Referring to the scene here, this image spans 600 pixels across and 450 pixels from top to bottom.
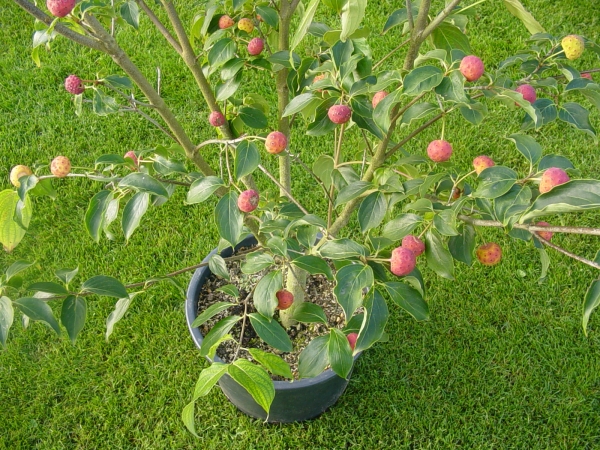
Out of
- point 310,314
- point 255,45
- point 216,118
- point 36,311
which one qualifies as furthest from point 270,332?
point 255,45

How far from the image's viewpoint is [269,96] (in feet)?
9.96

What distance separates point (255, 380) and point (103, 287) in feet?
1.23

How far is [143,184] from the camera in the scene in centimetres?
114

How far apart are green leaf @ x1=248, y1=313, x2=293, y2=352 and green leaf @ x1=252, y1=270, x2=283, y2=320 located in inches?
0.7

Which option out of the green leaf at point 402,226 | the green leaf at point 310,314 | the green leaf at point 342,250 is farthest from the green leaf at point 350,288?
the green leaf at point 310,314

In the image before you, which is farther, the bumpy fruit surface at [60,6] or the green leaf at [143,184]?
the green leaf at [143,184]

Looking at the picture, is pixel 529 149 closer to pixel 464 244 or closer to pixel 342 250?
pixel 464 244

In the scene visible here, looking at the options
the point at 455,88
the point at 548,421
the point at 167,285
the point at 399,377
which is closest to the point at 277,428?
the point at 399,377

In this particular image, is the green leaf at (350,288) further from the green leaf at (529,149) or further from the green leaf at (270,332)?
the green leaf at (529,149)

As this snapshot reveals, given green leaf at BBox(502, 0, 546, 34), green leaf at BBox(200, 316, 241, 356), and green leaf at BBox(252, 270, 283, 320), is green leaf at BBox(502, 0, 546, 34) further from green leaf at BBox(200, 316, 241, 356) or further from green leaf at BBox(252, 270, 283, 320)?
green leaf at BBox(200, 316, 241, 356)

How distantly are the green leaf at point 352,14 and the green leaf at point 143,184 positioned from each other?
461mm

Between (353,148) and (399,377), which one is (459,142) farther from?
(399,377)

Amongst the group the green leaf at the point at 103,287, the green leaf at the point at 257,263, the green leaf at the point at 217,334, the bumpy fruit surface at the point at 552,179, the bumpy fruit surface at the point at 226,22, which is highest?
the bumpy fruit surface at the point at 226,22

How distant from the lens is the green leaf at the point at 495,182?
3.46ft
